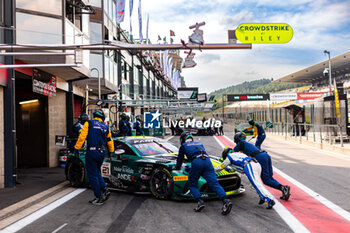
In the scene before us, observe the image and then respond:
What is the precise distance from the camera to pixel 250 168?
620 centimetres

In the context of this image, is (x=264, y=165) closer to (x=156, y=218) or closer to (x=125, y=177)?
(x=156, y=218)

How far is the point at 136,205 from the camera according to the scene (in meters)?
6.40

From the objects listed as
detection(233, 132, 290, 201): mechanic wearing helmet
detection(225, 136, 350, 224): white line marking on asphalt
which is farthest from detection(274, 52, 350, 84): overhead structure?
detection(233, 132, 290, 201): mechanic wearing helmet

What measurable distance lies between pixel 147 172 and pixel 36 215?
2185 mm

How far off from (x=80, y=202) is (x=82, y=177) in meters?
1.46

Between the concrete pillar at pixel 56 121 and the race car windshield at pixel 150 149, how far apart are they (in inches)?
256

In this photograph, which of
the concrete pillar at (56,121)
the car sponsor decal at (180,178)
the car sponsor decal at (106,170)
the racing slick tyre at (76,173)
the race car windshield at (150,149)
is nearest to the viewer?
the car sponsor decal at (180,178)

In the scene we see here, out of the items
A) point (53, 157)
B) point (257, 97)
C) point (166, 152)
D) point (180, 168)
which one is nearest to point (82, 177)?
point (166, 152)

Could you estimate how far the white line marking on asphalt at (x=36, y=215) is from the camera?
5170 millimetres

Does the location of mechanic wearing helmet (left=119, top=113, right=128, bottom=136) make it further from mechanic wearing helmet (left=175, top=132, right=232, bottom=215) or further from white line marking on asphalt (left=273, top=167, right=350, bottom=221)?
mechanic wearing helmet (left=175, top=132, right=232, bottom=215)

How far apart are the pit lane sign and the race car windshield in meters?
3.01

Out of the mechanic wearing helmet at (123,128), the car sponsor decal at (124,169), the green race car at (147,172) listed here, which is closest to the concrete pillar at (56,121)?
the mechanic wearing helmet at (123,128)

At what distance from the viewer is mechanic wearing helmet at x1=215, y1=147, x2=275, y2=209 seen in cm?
602

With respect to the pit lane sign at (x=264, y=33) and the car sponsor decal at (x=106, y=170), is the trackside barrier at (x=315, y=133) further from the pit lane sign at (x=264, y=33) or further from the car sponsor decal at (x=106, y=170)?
the car sponsor decal at (x=106, y=170)
